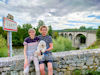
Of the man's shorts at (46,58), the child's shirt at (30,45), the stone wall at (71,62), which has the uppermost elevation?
the child's shirt at (30,45)

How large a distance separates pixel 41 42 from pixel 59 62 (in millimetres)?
754

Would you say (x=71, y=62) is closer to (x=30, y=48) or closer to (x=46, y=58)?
(x=46, y=58)

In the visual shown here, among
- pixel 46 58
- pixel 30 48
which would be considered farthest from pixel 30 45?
pixel 46 58

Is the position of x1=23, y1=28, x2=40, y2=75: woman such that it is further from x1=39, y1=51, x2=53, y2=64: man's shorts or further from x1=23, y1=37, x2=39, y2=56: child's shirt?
x1=39, y1=51, x2=53, y2=64: man's shorts

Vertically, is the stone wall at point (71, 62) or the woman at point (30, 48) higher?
the woman at point (30, 48)

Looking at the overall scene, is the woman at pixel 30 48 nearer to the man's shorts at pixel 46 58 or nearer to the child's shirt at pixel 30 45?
the child's shirt at pixel 30 45

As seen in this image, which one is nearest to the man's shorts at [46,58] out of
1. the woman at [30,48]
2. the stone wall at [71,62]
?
the woman at [30,48]

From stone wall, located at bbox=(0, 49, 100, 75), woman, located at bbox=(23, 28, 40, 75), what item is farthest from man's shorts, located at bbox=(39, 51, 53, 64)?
stone wall, located at bbox=(0, 49, 100, 75)

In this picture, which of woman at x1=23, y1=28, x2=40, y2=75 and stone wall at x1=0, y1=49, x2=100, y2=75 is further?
stone wall at x1=0, y1=49, x2=100, y2=75

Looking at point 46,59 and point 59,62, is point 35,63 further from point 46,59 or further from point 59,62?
point 59,62

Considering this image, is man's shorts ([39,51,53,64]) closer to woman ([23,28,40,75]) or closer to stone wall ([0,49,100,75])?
woman ([23,28,40,75])

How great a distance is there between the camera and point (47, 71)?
6.07 ft

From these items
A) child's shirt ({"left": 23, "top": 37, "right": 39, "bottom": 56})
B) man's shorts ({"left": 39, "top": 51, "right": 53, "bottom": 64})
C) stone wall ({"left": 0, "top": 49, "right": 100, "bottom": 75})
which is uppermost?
child's shirt ({"left": 23, "top": 37, "right": 39, "bottom": 56})

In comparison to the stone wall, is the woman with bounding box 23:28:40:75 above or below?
above
